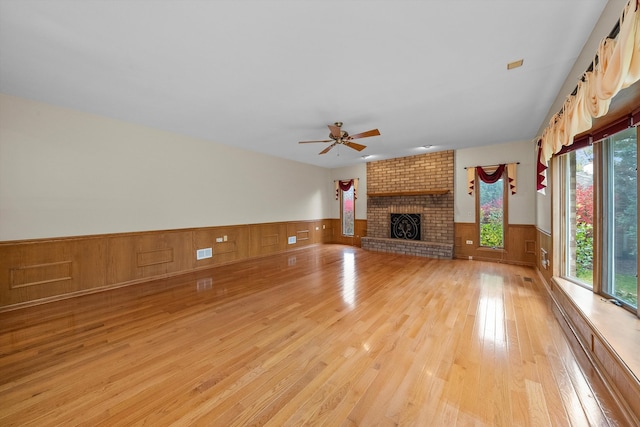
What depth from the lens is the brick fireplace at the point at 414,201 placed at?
5.98 meters

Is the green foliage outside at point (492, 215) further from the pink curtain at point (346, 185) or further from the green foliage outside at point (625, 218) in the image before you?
the pink curtain at point (346, 185)

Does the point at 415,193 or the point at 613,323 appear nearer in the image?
the point at 613,323

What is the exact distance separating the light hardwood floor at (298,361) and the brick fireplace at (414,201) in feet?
8.49

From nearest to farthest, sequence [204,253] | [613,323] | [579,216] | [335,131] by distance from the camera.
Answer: [613,323], [579,216], [335,131], [204,253]

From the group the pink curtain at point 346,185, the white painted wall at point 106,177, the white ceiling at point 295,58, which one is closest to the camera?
the white ceiling at point 295,58

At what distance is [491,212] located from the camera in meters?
5.48

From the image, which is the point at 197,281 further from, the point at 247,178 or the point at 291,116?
the point at 291,116

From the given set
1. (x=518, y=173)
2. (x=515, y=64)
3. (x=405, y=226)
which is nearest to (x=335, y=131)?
(x=515, y=64)

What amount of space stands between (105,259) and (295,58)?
4.20 m

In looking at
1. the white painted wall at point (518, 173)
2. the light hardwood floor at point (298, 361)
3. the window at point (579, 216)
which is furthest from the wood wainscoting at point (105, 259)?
the window at point (579, 216)

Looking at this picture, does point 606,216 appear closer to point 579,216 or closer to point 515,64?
point 579,216

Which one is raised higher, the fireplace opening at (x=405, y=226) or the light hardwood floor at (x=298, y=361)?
the fireplace opening at (x=405, y=226)

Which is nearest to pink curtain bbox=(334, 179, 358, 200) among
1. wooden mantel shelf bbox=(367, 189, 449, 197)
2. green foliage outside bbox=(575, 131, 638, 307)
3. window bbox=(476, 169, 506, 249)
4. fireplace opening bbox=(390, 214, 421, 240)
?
wooden mantel shelf bbox=(367, 189, 449, 197)

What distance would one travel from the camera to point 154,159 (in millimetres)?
4277
